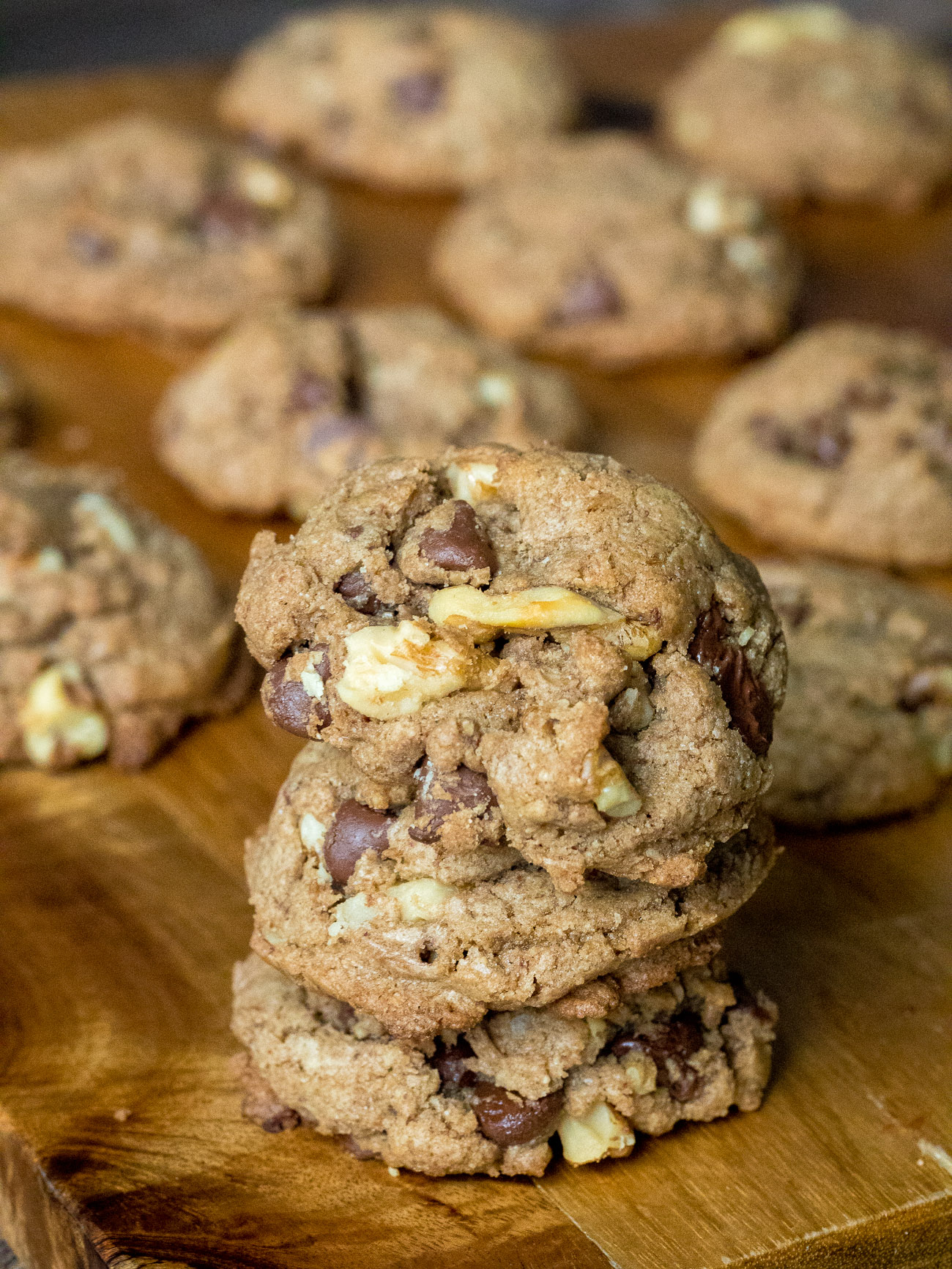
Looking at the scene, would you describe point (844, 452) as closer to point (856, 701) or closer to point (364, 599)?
point (856, 701)

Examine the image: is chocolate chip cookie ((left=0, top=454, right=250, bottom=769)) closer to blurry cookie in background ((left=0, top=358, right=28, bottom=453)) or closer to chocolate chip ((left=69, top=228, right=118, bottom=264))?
blurry cookie in background ((left=0, top=358, right=28, bottom=453))

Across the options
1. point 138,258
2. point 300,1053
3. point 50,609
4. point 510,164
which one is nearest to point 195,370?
point 138,258

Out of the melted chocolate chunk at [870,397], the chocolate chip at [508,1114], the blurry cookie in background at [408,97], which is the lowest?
the chocolate chip at [508,1114]

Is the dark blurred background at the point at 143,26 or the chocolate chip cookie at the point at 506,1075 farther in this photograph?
the dark blurred background at the point at 143,26

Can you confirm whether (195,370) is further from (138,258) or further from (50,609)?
(50,609)

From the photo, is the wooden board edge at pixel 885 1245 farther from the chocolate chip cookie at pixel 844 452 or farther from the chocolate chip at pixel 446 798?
the chocolate chip cookie at pixel 844 452

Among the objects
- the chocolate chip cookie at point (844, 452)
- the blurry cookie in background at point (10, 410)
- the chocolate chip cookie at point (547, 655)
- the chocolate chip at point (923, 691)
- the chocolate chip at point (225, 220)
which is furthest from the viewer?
the chocolate chip at point (225, 220)

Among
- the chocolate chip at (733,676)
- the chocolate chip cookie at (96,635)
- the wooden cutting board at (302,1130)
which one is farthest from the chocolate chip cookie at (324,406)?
the chocolate chip at (733,676)
